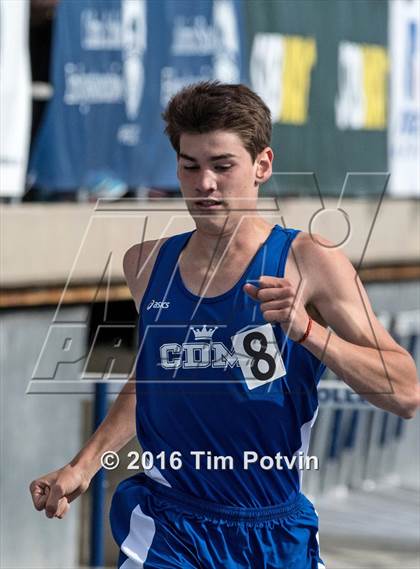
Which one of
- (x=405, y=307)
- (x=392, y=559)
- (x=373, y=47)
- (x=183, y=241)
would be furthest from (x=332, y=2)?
(x=183, y=241)

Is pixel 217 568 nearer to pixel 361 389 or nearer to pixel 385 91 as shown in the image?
pixel 361 389

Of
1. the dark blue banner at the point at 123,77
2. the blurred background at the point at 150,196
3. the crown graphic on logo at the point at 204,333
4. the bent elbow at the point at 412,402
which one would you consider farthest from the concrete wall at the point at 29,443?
the bent elbow at the point at 412,402

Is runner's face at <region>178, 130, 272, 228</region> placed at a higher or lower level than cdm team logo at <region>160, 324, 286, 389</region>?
higher

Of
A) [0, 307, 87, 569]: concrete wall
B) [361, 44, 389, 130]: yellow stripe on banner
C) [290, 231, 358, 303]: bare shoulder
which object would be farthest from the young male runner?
[361, 44, 389, 130]: yellow stripe on banner

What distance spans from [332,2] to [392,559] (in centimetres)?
413

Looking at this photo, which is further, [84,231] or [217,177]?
[84,231]

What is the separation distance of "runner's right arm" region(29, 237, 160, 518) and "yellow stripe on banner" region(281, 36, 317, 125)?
564 cm

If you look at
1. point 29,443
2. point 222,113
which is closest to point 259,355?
point 222,113

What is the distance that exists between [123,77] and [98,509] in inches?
107

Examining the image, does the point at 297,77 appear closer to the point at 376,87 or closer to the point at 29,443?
the point at 376,87

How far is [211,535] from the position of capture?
12.5 ft

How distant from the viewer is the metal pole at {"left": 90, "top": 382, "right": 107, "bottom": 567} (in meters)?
6.85

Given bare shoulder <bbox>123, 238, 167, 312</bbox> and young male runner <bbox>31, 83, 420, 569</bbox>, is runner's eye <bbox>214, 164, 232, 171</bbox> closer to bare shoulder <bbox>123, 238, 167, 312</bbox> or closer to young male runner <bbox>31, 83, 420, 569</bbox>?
young male runner <bbox>31, 83, 420, 569</bbox>

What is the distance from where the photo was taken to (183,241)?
13.3ft
